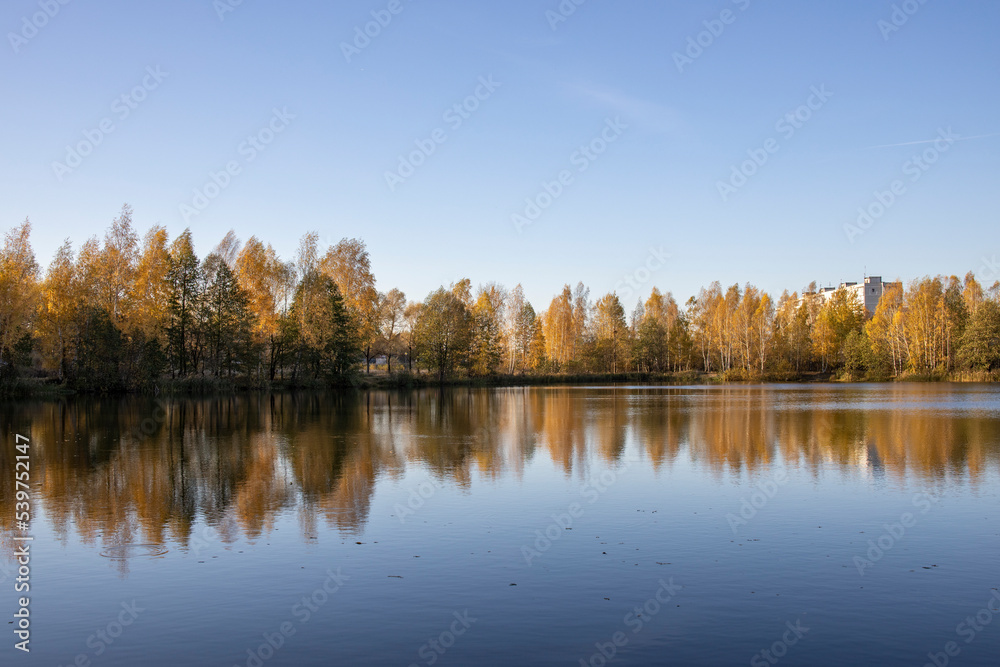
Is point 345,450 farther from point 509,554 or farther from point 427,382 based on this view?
point 427,382

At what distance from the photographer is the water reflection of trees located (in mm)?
11883

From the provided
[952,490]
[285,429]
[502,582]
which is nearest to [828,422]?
[952,490]

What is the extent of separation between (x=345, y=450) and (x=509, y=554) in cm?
1111

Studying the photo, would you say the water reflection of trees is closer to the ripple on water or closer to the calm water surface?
the calm water surface

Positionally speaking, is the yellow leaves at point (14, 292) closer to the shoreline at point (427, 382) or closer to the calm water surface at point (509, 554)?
the shoreline at point (427, 382)

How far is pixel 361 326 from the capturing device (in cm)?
5909

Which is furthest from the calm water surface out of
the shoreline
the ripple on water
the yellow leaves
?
the shoreline

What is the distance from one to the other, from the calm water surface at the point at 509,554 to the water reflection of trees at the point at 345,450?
0.41ft

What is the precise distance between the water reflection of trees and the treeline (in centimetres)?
1151

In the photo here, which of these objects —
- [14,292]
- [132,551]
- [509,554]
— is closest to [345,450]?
[132,551]

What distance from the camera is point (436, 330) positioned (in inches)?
2694

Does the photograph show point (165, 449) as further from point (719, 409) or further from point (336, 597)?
point (719, 409)

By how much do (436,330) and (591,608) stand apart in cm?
6173

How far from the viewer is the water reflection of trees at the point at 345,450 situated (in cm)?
1188
